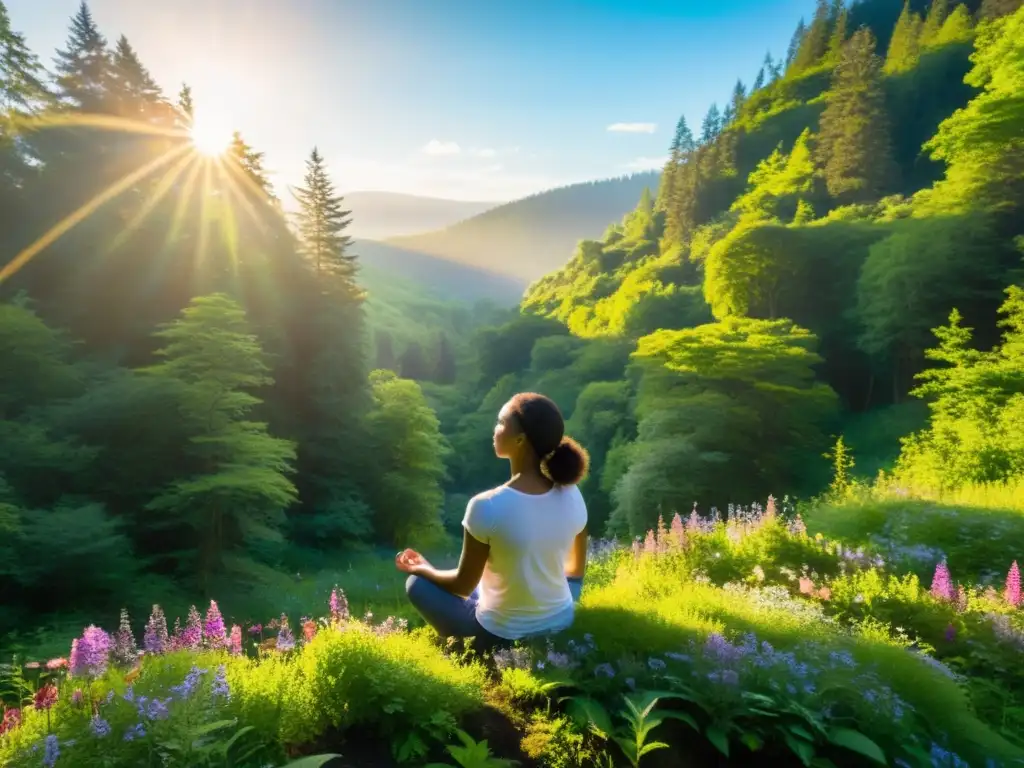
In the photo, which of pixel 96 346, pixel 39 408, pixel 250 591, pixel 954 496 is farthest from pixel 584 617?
pixel 96 346

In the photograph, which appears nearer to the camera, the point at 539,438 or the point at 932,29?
the point at 539,438

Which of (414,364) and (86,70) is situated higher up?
(86,70)

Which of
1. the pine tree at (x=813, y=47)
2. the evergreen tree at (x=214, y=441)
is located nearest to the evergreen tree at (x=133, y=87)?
the evergreen tree at (x=214, y=441)

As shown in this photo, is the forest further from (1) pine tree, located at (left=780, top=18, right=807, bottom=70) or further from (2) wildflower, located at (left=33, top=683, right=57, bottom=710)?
(1) pine tree, located at (left=780, top=18, right=807, bottom=70)

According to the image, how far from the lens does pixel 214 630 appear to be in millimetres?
3303

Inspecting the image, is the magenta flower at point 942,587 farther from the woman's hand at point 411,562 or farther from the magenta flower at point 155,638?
the magenta flower at point 155,638

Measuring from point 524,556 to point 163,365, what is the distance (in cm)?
1460

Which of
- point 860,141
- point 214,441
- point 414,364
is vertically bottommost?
point 414,364

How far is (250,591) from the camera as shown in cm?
1562

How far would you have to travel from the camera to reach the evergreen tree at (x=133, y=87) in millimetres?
22141

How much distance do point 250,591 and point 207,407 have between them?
4932 millimetres

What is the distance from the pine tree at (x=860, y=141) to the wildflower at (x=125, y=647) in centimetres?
4298

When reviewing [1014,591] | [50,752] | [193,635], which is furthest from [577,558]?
[1014,591]

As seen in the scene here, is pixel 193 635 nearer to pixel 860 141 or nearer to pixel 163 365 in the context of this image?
pixel 163 365
